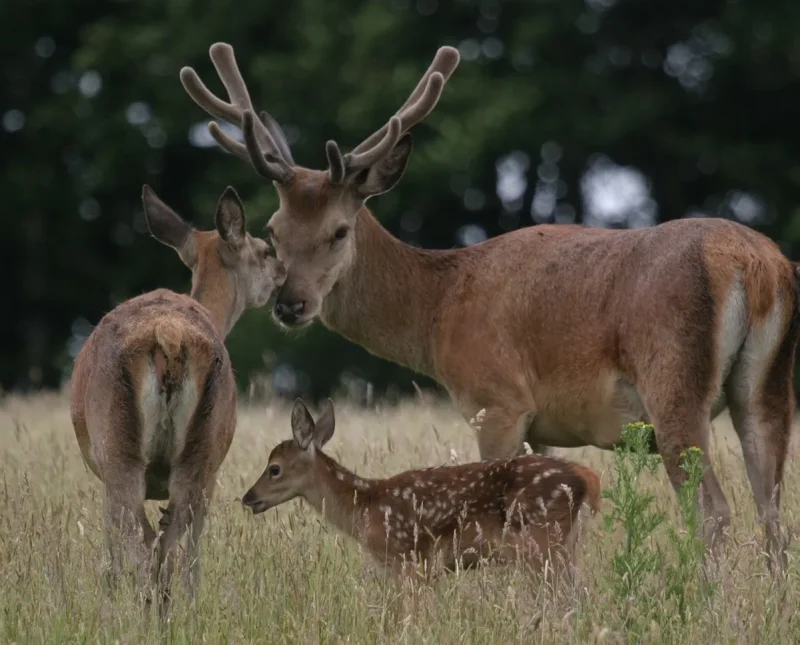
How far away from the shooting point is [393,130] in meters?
8.80

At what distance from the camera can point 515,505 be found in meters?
6.71

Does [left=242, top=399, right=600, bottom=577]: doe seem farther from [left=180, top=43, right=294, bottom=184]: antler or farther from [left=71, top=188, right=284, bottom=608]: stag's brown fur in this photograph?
[left=180, top=43, right=294, bottom=184]: antler

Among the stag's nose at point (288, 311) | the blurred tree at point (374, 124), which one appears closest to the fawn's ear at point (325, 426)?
the stag's nose at point (288, 311)

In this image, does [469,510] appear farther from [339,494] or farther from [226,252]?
[226,252]

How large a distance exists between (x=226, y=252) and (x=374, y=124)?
1504 cm

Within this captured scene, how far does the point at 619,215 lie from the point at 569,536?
17684 mm

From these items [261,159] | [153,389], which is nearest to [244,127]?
[261,159]

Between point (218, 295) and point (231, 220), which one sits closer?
point (218, 295)

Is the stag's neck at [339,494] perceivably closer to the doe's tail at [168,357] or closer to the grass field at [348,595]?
the grass field at [348,595]

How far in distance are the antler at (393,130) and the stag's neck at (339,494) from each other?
1602mm

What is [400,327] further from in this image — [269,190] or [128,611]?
[269,190]

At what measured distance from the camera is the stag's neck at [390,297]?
8719 millimetres

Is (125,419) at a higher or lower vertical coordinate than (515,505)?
higher

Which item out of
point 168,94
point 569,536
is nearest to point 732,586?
point 569,536
